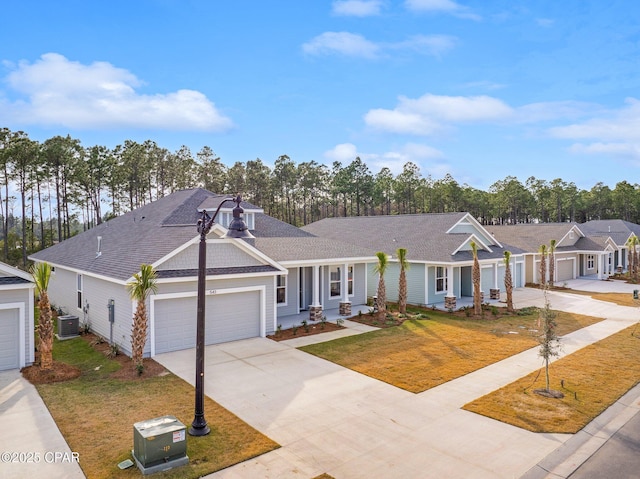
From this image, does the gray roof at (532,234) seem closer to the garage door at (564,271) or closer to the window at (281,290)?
the garage door at (564,271)

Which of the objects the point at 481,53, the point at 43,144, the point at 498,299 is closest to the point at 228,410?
the point at 481,53

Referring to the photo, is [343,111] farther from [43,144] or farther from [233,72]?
[43,144]

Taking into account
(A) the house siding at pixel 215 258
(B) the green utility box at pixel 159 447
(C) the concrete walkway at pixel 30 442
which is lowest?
(C) the concrete walkway at pixel 30 442

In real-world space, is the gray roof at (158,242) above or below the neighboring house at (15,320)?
above

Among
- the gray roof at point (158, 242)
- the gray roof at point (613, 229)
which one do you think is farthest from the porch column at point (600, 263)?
the gray roof at point (158, 242)

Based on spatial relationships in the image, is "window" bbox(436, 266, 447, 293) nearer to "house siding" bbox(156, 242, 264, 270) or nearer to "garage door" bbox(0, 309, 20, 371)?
"house siding" bbox(156, 242, 264, 270)

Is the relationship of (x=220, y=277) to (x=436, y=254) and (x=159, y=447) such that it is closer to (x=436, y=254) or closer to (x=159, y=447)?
(x=159, y=447)

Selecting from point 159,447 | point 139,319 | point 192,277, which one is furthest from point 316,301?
point 159,447
